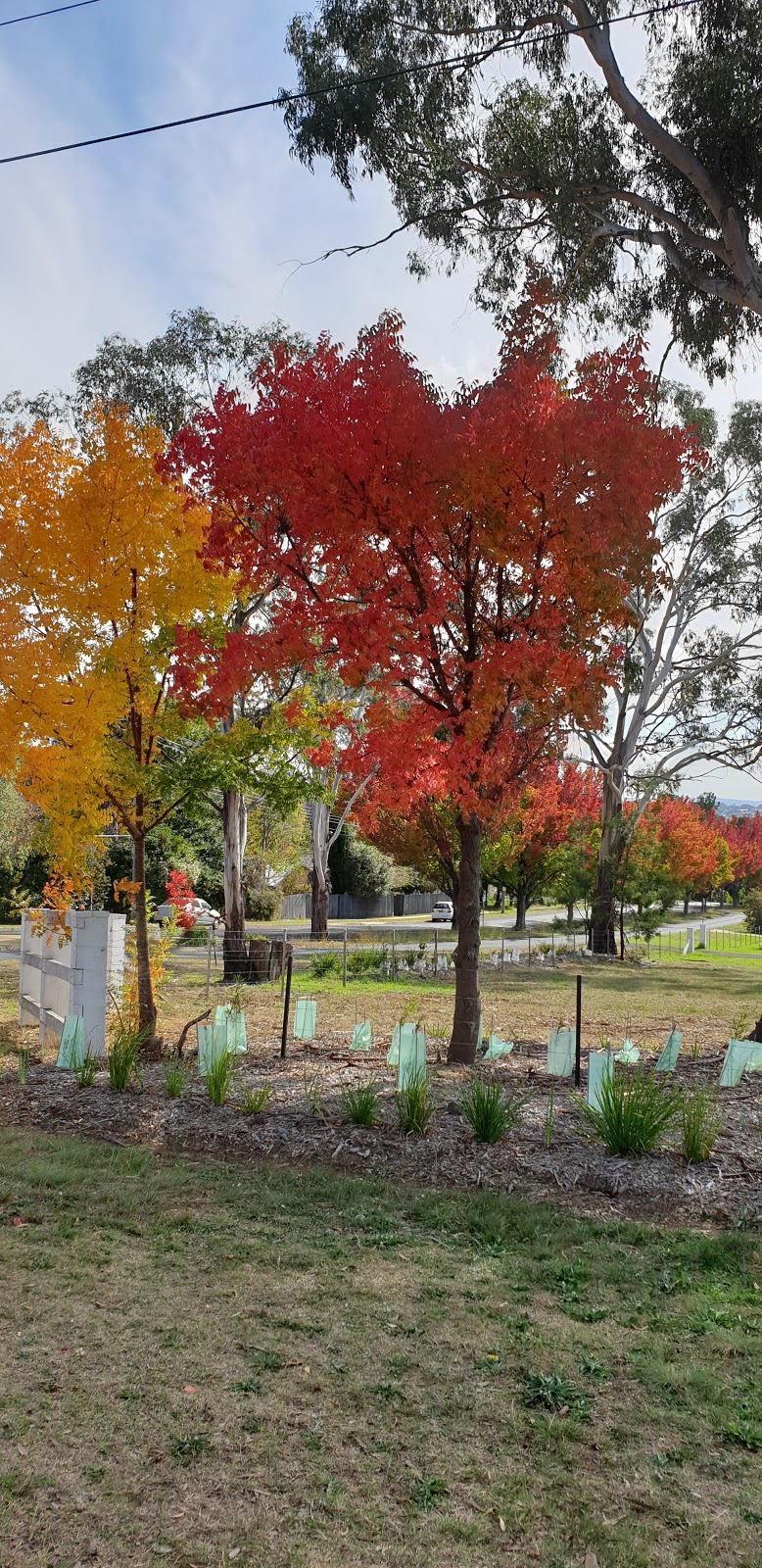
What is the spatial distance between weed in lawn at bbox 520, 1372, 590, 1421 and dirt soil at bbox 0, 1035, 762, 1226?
1786 mm

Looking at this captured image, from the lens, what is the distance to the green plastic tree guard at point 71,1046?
26.2 feet

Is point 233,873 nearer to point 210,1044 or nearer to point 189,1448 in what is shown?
point 210,1044

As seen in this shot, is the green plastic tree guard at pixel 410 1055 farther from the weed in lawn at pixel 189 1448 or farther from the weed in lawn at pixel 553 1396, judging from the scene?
the weed in lawn at pixel 189 1448

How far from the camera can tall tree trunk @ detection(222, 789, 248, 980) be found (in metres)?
16.7

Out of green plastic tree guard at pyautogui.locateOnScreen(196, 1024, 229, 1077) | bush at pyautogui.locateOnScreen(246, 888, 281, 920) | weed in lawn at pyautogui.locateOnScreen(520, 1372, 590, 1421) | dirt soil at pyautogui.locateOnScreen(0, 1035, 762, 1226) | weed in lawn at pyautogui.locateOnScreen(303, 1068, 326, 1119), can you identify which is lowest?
weed in lawn at pyautogui.locateOnScreen(520, 1372, 590, 1421)

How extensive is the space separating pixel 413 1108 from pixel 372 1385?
281cm

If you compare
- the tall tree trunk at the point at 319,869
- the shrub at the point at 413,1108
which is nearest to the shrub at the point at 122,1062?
the shrub at the point at 413,1108

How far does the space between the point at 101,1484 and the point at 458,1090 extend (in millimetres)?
4436

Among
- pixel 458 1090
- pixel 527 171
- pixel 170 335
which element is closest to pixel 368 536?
pixel 458 1090

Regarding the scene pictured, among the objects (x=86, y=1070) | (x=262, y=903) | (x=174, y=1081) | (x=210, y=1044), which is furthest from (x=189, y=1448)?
(x=262, y=903)

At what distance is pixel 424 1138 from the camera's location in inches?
237

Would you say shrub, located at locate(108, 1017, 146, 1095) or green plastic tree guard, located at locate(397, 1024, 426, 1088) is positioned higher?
green plastic tree guard, located at locate(397, 1024, 426, 1088)

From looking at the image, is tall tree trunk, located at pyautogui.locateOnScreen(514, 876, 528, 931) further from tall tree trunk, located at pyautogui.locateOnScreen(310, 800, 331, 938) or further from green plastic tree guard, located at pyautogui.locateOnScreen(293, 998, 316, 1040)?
green plastic tree guard, located at pyautogui.locateOnScreen(293, 998, 316, 1040)

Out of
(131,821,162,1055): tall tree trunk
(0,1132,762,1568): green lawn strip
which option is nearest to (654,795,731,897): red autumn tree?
(131,821,162,1055): tall tree trunk
